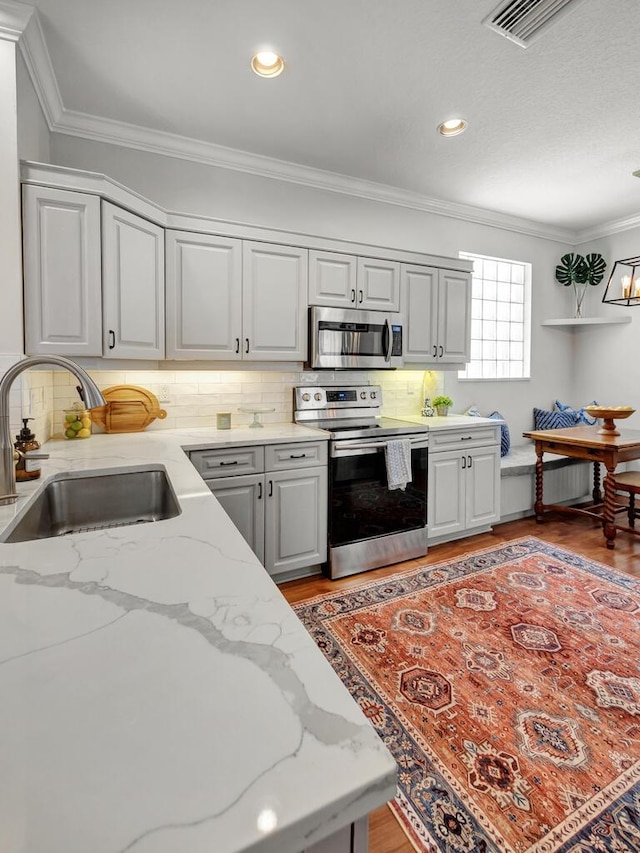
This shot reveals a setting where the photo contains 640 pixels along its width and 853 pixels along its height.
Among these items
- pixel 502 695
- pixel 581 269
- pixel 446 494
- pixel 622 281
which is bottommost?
pixel 502 695

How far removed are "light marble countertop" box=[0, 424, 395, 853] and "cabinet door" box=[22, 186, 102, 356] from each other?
1.56 metres

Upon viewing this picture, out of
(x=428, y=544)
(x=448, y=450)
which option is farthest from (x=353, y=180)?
(x=428, y=544)

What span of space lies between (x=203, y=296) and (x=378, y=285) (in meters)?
1.31

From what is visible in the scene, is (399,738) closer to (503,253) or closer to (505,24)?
(505,24)

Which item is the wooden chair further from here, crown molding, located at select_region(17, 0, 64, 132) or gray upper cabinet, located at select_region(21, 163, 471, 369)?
crown molding, located at select_region(17, 0, 64, 132)

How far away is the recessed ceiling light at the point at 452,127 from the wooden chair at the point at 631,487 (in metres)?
2.85

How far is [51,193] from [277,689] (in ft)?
7.82

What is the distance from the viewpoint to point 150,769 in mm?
444

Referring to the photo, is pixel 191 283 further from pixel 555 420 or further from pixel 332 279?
pixel 555 420

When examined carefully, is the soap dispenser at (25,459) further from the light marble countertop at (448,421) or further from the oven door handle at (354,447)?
the light marble countertop at (448,421)

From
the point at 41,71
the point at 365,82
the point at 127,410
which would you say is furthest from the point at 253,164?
the point at 127,410

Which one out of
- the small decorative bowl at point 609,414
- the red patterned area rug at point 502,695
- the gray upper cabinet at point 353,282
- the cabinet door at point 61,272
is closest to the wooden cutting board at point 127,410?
the cabinet door at point 61,272

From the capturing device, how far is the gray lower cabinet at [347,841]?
0.47 meters

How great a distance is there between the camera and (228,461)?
259 centimetres
